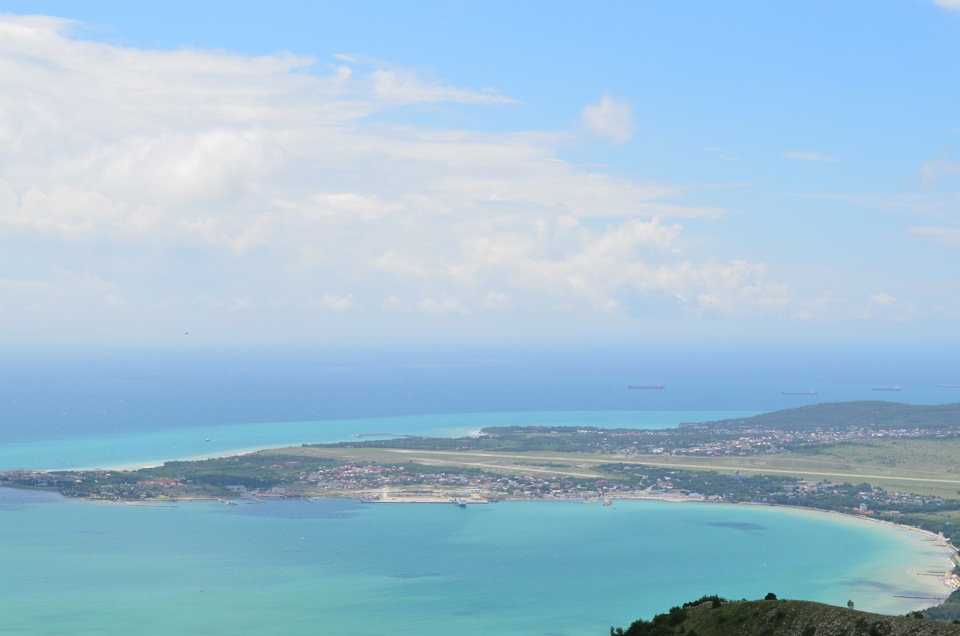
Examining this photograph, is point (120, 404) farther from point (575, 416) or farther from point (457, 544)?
point (457, 544)

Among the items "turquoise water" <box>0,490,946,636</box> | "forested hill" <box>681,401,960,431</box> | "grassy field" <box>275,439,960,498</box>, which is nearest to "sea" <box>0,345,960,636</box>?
"turquoise water" <box>0,490,946,636</box>

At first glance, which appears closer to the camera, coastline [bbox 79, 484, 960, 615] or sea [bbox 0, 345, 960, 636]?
sea [bbox 0, 345, 960, 636]

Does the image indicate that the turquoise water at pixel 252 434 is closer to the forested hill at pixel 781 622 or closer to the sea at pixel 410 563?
the sea at pixel 410 563

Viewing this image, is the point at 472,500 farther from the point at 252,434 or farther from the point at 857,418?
the point at 857,418

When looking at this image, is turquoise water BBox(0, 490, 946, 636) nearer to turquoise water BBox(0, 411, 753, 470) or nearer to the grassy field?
the grassy field

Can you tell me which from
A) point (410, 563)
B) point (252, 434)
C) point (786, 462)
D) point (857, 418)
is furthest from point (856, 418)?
point (410, 563)

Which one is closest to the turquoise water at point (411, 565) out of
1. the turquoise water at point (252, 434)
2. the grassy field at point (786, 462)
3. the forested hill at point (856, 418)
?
the grassy field at point (786, 462)

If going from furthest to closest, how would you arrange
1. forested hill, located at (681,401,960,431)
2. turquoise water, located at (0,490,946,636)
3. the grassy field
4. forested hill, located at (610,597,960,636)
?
forested hill, located at (681,401,960,431) < the grassy field < turquoise water, located at (0,490,946,636) < forested hill, located at (610,597,960,636)
